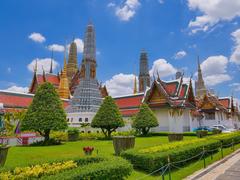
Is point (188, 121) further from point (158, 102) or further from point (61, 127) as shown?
point (61, 127)

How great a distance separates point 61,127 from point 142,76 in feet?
217

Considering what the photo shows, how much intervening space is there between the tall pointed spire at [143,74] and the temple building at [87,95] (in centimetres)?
4049

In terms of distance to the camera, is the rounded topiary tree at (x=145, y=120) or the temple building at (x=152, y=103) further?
the temple building at (x=152, y=103)

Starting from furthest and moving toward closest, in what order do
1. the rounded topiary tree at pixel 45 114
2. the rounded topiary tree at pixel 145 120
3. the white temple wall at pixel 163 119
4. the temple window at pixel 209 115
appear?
the temple window at pixel 209 115 → the white temple wall at pixel 163 119 → the rounded topiary tree at pixel 145 120 → the rounded topiary tree at pixel 45 114

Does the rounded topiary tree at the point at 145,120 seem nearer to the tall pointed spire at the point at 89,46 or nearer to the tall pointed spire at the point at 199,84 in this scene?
the tall pointed spire at the point at 89,46

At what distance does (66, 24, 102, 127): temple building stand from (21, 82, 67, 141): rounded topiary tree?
14929 mm

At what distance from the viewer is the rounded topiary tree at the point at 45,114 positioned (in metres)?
19.6

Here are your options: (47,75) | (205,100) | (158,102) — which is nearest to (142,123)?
(158,102)

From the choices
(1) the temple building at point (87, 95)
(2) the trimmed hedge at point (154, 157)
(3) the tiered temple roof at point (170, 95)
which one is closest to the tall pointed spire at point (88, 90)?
(1) the temple building at point (87, 95)

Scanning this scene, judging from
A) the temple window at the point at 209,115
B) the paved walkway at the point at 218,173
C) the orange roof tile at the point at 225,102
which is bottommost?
the paved walkway at the point at 218,173

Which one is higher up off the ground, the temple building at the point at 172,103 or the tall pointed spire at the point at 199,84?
the tall pointed spire at the point at 199,84

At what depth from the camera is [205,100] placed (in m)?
43.8

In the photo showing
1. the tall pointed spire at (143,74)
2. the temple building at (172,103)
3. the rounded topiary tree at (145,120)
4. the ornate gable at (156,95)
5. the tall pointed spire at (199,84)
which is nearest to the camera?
the rounded topiary tree at (145,120)

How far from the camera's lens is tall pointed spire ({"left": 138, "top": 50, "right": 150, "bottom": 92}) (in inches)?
3307
